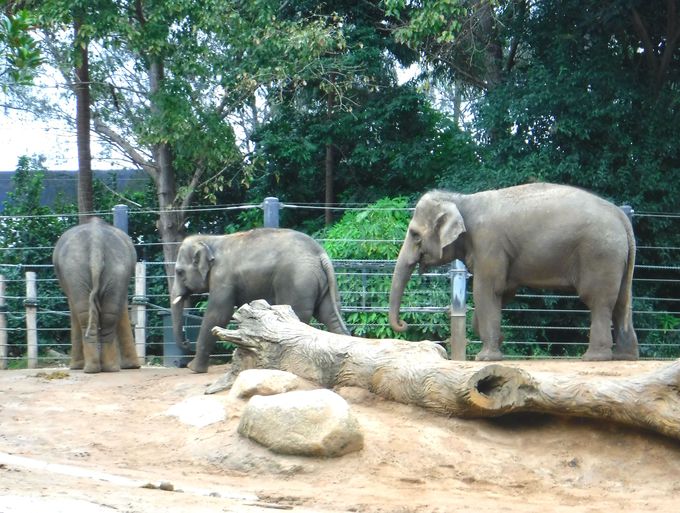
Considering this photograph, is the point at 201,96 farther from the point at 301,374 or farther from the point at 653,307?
the point at 301,374

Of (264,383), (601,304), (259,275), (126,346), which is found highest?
(259,275)

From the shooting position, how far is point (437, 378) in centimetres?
778

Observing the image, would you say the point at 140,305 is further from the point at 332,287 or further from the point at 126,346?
the point at 332,287

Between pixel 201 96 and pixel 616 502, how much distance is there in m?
12.4

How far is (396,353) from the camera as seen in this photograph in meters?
8.30

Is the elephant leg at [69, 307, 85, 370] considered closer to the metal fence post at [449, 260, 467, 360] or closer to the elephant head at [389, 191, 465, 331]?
the elephant head at [389, 191, 465, 331]

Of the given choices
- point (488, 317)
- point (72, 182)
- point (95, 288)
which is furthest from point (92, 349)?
point (72, 182)

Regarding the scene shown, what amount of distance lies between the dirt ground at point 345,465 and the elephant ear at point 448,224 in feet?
6.56

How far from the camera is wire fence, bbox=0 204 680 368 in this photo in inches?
504

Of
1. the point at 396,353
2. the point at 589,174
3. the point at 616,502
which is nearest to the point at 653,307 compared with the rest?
the point at 589,174

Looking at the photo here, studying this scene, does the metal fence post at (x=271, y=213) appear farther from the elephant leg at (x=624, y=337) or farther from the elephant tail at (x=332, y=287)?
the elephant leg at (x=624, y=337)

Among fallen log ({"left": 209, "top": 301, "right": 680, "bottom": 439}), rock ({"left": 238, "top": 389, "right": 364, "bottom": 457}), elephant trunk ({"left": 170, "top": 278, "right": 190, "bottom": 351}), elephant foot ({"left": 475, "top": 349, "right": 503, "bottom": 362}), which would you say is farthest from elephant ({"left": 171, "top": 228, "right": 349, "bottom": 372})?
rock ({"left": 238, "top": 389, "right": 364, "bottom": 457})

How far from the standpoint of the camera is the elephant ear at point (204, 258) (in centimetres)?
1109

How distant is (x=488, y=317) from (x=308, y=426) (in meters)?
3.53
